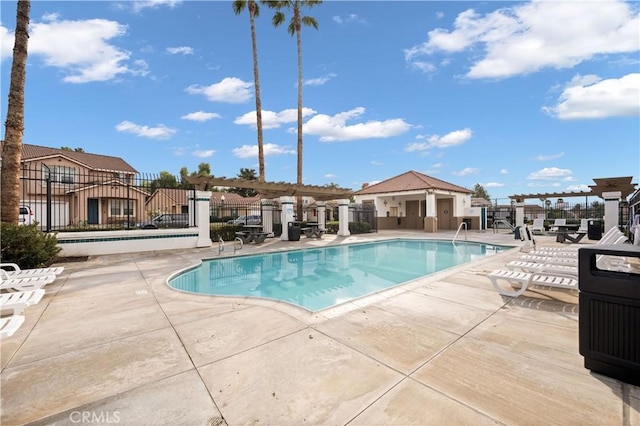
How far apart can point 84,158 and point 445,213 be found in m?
37.0

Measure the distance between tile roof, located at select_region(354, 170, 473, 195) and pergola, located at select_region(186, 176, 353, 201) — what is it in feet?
21.2

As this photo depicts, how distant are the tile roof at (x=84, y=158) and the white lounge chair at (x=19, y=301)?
2797 cm

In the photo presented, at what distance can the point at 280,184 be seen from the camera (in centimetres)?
1502

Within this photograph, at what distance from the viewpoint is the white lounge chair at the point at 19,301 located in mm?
3099

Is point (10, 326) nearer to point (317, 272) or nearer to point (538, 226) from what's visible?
point (317, 272)

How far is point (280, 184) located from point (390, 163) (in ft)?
74.5

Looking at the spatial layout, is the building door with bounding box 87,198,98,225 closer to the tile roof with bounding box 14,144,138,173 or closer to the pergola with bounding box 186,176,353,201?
the tile roof with bounding box 14,144,138,173

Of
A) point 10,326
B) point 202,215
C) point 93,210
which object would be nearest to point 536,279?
point 10,326

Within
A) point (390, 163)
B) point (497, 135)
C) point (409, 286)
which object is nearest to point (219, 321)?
point (409, 286)

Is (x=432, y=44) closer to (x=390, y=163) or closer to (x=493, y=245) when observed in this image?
Result: (x=493, y=245)

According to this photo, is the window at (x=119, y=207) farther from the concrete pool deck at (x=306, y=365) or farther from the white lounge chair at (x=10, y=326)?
the white lounge chair at (x=10, y=326)

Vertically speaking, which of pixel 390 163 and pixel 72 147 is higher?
pixel 72 147

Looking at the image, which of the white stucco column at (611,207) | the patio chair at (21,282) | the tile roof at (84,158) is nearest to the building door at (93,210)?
the tile roof at (84,158)

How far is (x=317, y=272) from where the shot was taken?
9.20 meters
